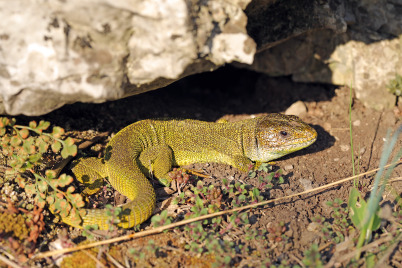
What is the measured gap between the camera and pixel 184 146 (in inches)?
200

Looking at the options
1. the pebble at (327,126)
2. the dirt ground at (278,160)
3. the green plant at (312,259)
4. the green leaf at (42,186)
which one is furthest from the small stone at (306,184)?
the green leaf at (42,186)

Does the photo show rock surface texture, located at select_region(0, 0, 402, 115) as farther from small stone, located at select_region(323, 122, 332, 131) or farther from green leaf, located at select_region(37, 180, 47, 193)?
small stone, located at select_region(323, 122, 332, 131)

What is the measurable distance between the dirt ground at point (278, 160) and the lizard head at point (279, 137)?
23cm

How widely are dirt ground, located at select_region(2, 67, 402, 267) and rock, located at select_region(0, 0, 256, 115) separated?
1513 millimetres

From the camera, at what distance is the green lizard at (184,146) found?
448 centimetres

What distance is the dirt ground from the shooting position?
3.49 meters

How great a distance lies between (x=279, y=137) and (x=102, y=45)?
105 inches

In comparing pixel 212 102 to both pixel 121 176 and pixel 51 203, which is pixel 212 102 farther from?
pixel 51 203

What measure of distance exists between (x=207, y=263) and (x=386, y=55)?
441cm

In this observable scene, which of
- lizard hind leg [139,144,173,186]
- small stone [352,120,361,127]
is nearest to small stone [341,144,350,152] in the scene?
small stone [352,120,361,127]

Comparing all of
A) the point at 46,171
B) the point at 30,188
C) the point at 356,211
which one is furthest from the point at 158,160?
the point at 356,211

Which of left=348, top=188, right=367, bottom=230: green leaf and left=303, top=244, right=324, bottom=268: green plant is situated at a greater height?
left=348, top=188, right=367, bottom=230: green leaf

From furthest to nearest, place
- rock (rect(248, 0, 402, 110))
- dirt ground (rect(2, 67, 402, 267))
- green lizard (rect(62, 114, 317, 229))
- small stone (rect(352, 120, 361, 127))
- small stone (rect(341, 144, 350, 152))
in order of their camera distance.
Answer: small stone (rect(352, 120, 361, 127)), rock (rect(248, 0, 402, 110)), small stone (rect(341, 144, 350, 152)), green lizard (rect(62, 114, 317, 229)), dirt ground (rect(2, 67, 402, 267))

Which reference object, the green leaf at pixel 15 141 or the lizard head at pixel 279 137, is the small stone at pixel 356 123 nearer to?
the lizard head at pixel 279 137
